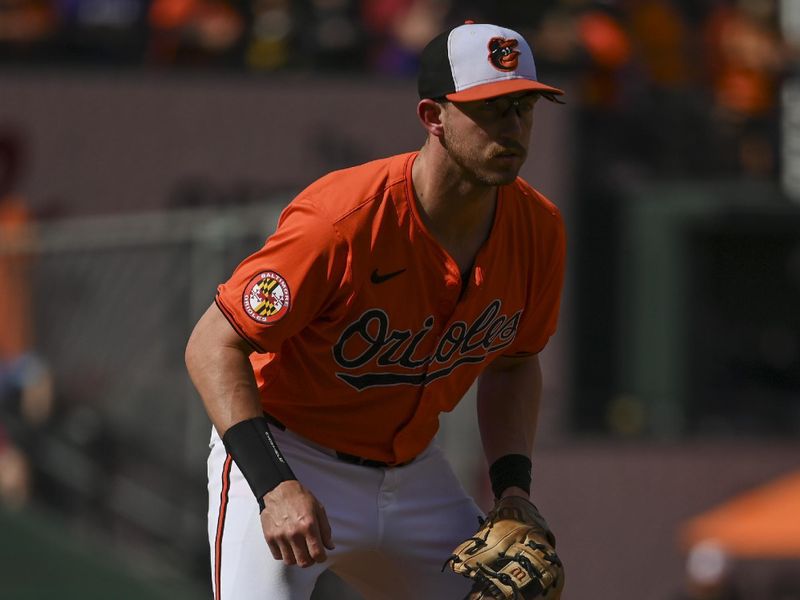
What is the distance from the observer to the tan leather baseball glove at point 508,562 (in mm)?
4535

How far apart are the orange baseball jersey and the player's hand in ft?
1.40

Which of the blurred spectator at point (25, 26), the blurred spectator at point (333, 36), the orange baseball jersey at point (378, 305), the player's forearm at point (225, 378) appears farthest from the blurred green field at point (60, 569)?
the player's forearm at point (225, 378)

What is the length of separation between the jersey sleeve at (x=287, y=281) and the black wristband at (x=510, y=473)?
2.95 ft

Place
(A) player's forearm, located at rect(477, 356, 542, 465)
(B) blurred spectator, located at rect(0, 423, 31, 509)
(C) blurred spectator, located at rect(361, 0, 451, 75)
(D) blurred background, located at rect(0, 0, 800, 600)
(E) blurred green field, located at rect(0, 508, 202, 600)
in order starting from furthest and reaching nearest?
(C) blurred spectator, located at rect(361, 0, 451, 75) → (D) blurred background, located at rect(0, 0, 800, 600) → (B) blurred spectator, located at rect(0, 423, 31, 509) → (E) blurred green field, located at rect(0, 508, 202, 600) → (A) player's forearm, located at rect(477, 356, 542, 465)

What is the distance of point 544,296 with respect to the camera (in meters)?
4.90

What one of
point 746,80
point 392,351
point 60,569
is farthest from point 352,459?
point 746,80

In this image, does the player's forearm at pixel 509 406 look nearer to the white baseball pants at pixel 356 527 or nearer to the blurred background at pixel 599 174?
the white baseball pants at pixel 356 527

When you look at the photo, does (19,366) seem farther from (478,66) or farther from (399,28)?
(478,66)

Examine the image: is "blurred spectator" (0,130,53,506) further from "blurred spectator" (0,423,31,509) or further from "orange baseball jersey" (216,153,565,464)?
"orange baseball jersey" (216,153,565,464)

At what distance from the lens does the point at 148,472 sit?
31.4ft

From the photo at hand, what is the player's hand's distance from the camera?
4117 millimetres

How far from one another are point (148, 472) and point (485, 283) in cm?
534

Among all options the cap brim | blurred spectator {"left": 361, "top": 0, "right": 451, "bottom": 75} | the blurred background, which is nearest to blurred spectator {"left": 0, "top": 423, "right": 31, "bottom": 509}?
the blurred background

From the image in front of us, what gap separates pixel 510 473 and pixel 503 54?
1.29 metres
